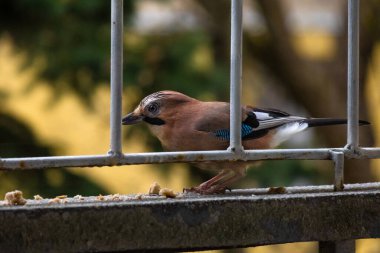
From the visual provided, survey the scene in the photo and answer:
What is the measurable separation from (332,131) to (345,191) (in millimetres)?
6417

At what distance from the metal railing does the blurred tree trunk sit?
626 centimetres

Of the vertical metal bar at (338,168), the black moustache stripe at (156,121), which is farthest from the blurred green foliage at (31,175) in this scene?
the vertical metal bar at (338,168)

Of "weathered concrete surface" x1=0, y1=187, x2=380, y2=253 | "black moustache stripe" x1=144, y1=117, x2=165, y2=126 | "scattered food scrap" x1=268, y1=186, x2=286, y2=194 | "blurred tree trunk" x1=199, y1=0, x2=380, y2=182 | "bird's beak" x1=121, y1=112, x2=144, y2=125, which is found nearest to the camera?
"weathered concrete surface" x1=0, y1=187, x2=380, y2=253

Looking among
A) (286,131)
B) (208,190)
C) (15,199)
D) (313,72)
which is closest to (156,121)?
(208,190)

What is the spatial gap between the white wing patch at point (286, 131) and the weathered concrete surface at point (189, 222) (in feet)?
5.80

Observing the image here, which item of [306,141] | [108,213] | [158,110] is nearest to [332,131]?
[306,141]

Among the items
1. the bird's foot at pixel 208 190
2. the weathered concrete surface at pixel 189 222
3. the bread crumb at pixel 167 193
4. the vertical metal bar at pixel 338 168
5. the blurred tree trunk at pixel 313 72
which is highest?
the blurred tree trunk at pixel 313 72

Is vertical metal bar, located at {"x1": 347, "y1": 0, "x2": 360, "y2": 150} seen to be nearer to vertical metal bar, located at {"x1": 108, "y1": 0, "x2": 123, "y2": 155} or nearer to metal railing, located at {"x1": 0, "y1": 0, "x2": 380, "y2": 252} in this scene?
metal railing, located at {"x1": 0, "y1": 0, "x2": 380, "y2": 252}

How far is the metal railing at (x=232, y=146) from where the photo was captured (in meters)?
2.85

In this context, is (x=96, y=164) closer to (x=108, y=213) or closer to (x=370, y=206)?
(x=108, y=213)

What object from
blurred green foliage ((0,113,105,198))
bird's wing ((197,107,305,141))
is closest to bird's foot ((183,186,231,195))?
bird's wing ((197,107,305,141))

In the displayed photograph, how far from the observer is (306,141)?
12461 millimetres

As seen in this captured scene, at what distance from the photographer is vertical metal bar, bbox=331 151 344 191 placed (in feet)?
10.7

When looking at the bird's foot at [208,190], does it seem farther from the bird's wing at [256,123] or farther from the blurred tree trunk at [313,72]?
the blurred tree trunk at [313,72]
